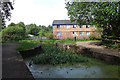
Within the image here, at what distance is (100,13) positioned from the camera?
1049 cm

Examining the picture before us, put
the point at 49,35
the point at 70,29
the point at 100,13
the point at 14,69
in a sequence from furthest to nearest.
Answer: the point at 70,29, the point at 49,35, the point at 100,13, the point at 14,69

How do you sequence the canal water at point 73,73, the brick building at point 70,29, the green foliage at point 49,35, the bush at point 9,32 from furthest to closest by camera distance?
the brick building at point 70,29 < the green foliage at point 49,35 < the bush at point 9,32 < the canal water at point 73,73

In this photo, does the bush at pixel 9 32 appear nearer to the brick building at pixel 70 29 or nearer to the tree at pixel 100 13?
the tree at pixel 100 13

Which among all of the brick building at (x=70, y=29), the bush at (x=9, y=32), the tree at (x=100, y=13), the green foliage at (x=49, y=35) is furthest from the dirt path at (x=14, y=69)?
the brick building at (x=70, y=29)

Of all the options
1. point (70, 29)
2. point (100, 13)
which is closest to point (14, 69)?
point (100, 13)

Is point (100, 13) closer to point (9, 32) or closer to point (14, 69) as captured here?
point (14, 69)

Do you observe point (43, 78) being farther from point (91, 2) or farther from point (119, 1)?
point (91, 2)

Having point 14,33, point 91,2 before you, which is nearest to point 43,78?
point 91,2

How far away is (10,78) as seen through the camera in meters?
2.95

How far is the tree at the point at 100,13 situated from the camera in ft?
32.2

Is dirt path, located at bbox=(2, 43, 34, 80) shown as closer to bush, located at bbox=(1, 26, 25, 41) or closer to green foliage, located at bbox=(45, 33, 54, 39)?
bush, located at bbox=(1, 26, 25, 41)

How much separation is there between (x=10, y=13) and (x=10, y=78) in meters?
9.85

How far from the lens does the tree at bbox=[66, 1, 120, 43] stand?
983cm

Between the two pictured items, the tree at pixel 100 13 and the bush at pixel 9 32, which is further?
the bush at pixel 9 32
